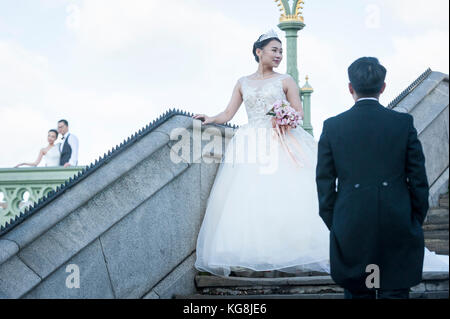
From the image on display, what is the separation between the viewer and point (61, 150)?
49.5ft

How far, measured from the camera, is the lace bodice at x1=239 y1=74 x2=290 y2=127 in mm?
8969

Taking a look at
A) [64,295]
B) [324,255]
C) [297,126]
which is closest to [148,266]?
[64,295]

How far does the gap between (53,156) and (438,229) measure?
796 cm

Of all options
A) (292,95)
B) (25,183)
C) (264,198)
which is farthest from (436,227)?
(25,183)

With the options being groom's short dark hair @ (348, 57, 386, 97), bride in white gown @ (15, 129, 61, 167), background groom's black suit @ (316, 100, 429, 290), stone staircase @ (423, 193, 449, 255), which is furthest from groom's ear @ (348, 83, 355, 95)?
bride in white gown @ (15, 129, 61, 167)

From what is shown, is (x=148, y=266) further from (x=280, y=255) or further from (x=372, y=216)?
(x=372, y=216)

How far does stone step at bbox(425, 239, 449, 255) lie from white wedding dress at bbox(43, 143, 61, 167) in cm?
801

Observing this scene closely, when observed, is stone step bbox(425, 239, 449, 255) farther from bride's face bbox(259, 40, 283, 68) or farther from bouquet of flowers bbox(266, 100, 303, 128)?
bride's face bbox(259, 40, 283, 68)

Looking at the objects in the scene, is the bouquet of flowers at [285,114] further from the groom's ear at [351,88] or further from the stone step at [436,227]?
the groom's ear at [351,88]

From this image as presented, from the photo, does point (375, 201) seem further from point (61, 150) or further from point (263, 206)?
point (61, 150)

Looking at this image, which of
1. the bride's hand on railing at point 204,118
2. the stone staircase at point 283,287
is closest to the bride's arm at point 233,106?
the bride's hand on railing at point 204,118

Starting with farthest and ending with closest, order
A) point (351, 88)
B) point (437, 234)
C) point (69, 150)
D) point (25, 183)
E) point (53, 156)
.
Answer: point (53, 156)
point (69, 150)
point (25, 183)
point (437, 234)
point (351, 88)

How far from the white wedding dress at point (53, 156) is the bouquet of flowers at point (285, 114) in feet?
23.6

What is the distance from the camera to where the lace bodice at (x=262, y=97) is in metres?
8.97
